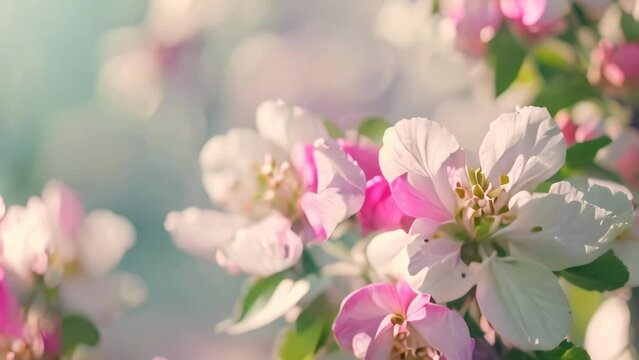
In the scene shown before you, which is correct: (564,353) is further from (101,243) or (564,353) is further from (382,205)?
(101,243)

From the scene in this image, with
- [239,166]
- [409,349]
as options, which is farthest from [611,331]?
[239,166]

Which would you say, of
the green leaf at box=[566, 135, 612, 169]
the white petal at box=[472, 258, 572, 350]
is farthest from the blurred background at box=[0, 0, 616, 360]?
the white petal at box=[472, 258, 572, 350]

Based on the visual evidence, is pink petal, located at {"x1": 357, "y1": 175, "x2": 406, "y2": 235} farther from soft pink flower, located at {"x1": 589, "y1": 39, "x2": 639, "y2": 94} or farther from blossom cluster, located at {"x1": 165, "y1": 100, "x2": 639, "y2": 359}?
soft pink flower, located at {"x1": 589, "y1": 39, "x2": 639, "y2": 94}

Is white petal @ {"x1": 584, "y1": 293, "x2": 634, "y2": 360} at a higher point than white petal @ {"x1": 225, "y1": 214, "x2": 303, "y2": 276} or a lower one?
lower

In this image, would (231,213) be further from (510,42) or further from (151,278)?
(510,42)

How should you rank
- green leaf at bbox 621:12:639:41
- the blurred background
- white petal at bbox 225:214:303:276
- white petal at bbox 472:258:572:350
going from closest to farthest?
white petal at bbox 472:258:572:350 < white petal at bbox 225:214:303:276 < green leaf at bbox 621:12:639:41 < the blurred background

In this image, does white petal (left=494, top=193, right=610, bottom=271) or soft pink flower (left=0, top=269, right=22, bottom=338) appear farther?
soft pink flower (left=0, top=269, right=22, bottom=338)

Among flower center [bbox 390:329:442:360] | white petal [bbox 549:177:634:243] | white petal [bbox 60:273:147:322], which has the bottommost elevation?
white petal [bbox 60:273:147:322]

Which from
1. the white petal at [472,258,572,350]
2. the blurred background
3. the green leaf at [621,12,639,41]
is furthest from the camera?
the blurred background
